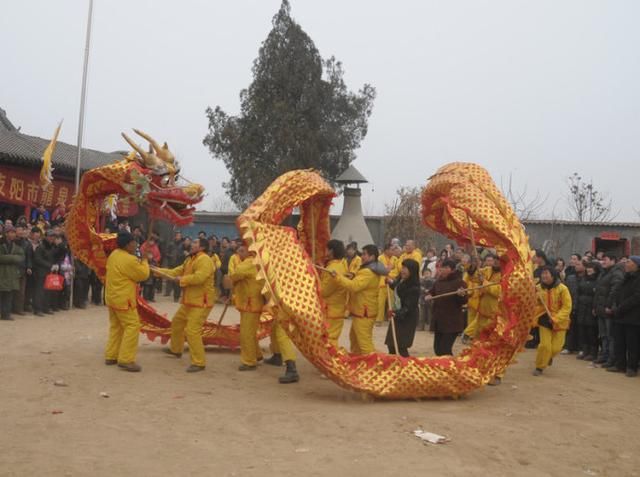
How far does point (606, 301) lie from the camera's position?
31.4ft

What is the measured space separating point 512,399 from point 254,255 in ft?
10.6

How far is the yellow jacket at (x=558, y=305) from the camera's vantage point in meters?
8.83

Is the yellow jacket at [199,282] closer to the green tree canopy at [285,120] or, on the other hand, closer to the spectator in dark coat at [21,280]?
the spectator in dark coat at [21,280]

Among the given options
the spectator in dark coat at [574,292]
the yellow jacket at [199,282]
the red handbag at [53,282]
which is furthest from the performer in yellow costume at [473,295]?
the red handbag at [53,282]

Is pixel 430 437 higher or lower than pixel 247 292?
lower

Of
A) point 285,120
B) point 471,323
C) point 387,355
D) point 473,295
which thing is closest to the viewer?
point 387,355

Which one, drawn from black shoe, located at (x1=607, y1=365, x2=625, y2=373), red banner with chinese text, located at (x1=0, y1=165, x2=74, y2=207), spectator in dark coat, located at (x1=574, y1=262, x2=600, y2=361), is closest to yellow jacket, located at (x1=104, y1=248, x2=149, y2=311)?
black shoe, located at (x1=607, y1=365, x2=625, y2=373)

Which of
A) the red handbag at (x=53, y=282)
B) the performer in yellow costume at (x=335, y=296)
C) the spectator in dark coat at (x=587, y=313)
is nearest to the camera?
the performer in yellow costume at (x=335, y=296)

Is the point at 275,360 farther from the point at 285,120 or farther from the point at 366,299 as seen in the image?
the point at 285,120

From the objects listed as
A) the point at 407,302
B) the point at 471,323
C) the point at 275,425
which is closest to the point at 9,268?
the point at 407,302

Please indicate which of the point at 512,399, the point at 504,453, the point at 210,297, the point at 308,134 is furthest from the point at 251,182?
the point at 504,453

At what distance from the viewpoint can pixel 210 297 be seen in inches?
323

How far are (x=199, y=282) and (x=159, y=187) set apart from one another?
1415 millimetres

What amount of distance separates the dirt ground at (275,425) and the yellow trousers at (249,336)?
0.22 m
